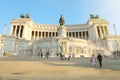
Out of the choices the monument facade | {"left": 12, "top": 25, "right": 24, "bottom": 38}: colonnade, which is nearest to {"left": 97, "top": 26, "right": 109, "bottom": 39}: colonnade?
the monument facade

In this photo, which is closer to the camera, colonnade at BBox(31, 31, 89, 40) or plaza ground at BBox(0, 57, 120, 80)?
plaza ground at BBox(0, 57, 120, 80)

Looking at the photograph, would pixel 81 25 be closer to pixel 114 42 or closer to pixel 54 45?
pixel 114 42

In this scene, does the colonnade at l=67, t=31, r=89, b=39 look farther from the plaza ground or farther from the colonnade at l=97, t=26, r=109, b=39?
the plaza ground

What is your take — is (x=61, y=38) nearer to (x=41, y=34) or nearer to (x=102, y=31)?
(x=41, y=34)

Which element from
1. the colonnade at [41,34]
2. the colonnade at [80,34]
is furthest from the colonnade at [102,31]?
the colonnade at [41,34]

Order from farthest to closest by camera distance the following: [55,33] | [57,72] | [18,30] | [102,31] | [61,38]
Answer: [55,33] < [18,30] < [102,31] < [61,38] < [57,72]

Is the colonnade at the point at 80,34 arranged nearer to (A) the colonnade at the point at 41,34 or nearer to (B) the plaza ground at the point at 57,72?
(A) the colonnade at the point at 41,34

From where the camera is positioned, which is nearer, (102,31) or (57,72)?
(57,72)

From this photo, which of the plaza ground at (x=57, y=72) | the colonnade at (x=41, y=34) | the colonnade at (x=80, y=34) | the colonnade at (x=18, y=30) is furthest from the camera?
the colonnade at (x=41, y=34)

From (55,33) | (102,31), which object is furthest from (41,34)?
(102,31)

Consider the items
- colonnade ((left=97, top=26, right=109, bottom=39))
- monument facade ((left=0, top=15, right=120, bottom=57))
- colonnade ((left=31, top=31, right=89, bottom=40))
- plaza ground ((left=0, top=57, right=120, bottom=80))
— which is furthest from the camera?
colonnade ((left=31, top=31, right=89, bottom=40))

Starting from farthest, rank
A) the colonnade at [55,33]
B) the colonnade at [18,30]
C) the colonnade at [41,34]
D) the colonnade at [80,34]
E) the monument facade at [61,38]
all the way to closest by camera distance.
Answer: the colonnade at [41,34]
the colonnade at [55,33]
the colonnade at [80,34]
the colonnade at [18,30]
the monument facade at [61,38]

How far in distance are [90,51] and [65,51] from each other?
1026cm

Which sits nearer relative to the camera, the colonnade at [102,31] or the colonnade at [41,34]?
the colonnade at [102,31]
